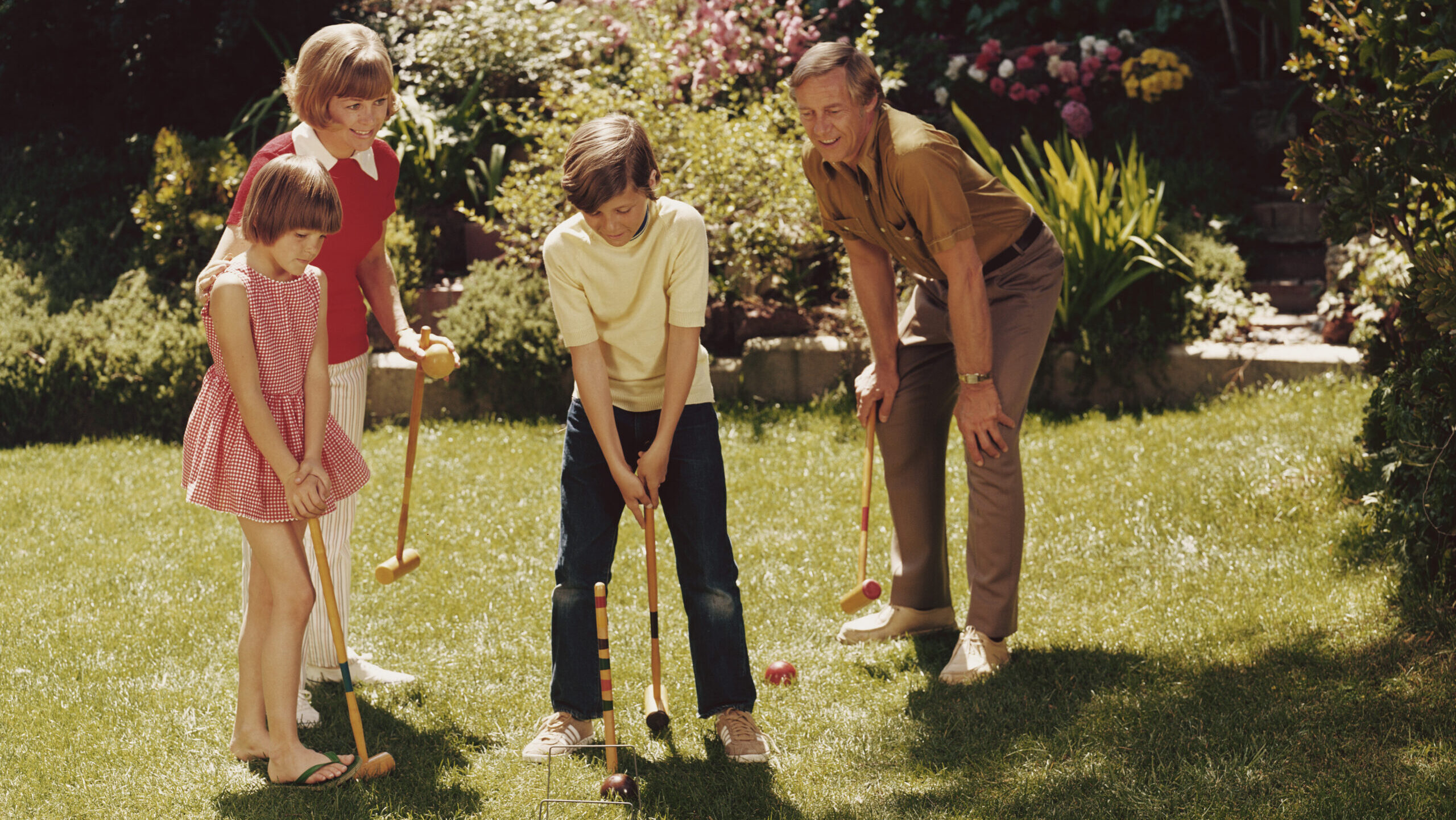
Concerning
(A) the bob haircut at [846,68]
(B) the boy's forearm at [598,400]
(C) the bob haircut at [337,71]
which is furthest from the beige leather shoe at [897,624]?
(C) the bob haircut at [337,71]

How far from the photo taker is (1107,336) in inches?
235

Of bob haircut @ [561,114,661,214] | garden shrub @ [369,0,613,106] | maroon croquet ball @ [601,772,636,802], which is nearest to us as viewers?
bob haircut @ [561,114,661,214]

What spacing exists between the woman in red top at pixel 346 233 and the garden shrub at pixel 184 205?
3967 mm

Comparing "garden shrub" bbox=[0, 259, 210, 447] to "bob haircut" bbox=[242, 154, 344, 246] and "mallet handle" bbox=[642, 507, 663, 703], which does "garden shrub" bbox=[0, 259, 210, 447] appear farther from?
"mallet handle" bbox=[642, 507, 663, 703]

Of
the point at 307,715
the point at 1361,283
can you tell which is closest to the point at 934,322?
the point at 307,715

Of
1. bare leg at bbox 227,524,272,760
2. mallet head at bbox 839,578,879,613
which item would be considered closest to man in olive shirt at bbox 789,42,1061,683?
mallet head at bbox 839,578,879,613

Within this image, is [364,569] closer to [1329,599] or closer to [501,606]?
[501,606]

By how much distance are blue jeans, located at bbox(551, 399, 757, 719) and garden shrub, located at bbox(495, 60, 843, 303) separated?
11.0 feet

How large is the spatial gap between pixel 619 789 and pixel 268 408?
1.22 meters

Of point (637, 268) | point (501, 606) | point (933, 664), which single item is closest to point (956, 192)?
point (637, 268)

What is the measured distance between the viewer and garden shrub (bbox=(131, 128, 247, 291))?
23.0 ft

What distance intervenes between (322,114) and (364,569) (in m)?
2.00

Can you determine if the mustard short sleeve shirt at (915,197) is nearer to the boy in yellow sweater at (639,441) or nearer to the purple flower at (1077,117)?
the boy in yellow sweater at (639,441)

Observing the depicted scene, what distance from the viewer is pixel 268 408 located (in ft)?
9.77
